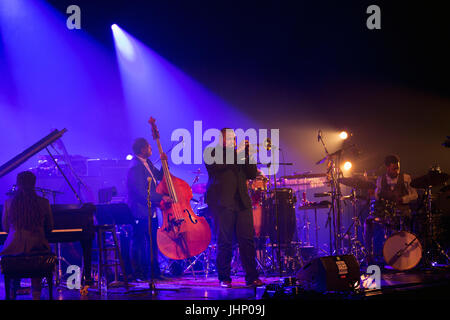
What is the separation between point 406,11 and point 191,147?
5.72m

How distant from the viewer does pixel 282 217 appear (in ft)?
26.3

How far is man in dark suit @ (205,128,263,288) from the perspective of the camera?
5.97 m

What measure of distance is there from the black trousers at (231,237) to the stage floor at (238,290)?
0.76ft

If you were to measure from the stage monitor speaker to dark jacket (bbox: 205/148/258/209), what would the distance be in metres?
1.33

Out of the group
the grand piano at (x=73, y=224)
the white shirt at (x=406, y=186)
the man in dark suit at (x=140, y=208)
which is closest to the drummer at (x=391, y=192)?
the white shirt at (x=406, y=186)

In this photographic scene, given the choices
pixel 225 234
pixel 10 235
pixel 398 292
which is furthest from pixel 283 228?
pixel 10 235

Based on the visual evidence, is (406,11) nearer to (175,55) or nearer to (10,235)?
(175,55)

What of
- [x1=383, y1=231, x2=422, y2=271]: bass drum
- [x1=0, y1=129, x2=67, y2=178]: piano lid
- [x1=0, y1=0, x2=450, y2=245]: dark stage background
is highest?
[x1=0, y1=0, x2=450, y2=245]: dark stage background

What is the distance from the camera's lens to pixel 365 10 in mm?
10133

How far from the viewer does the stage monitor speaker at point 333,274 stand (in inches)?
198

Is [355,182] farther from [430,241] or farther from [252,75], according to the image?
[252,75]

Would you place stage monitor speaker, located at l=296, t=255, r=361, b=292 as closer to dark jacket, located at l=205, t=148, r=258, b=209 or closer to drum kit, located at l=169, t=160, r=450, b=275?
dark jacket, located at l=205, t=148, r=258, b=209

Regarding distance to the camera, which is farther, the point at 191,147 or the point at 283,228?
the point at 191,147

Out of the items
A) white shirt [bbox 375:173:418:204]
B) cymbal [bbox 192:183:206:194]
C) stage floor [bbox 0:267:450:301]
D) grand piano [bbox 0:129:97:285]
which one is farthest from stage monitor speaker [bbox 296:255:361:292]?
cymbal [bbox 192:183:206:194]
